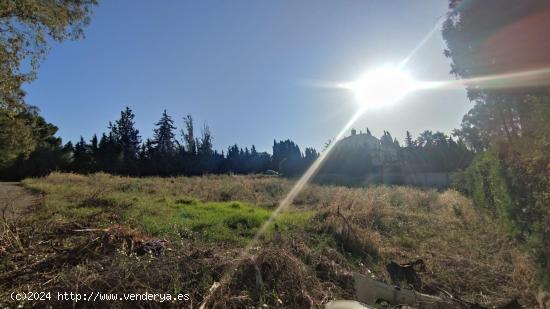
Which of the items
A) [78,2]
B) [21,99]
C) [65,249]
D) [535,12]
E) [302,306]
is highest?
[78,2]

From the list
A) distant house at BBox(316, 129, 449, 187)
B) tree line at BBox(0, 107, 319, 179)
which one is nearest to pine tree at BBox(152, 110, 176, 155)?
tree line at BBox(0, 107, 319, 179)

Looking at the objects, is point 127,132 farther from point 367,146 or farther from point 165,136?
point 367,146

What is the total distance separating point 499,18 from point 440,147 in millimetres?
49420

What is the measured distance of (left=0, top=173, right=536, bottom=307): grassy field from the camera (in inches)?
149

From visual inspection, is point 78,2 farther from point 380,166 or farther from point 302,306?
point 380,166

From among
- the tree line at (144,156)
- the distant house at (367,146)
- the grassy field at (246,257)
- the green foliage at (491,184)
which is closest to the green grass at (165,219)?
the grassy field at (246,257)

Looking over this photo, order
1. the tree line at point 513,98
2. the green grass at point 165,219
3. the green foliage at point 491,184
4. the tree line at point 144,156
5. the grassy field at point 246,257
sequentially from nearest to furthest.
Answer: the tree line at point 513,98 → the grassy field at point 246,257 → the green foliage at point 491,184 → the green grass at point 165,219 → the tree line at point 144,156

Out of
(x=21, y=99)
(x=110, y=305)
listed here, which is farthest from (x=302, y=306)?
(x=21, y=99)

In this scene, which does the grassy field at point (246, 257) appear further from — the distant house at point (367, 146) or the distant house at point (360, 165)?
the distant house at point (367, 146)

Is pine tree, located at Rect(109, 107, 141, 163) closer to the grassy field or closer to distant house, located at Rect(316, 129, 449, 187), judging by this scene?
distant house, located at Rect(316, 129, 449, 187)

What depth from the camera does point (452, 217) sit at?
10.4 metres

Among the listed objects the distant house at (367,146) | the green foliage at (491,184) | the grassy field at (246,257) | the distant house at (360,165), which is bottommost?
the grassy field at (246,257)

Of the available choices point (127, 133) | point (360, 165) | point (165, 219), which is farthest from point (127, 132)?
point (165, 219)

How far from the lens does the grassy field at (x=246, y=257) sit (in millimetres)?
3791
